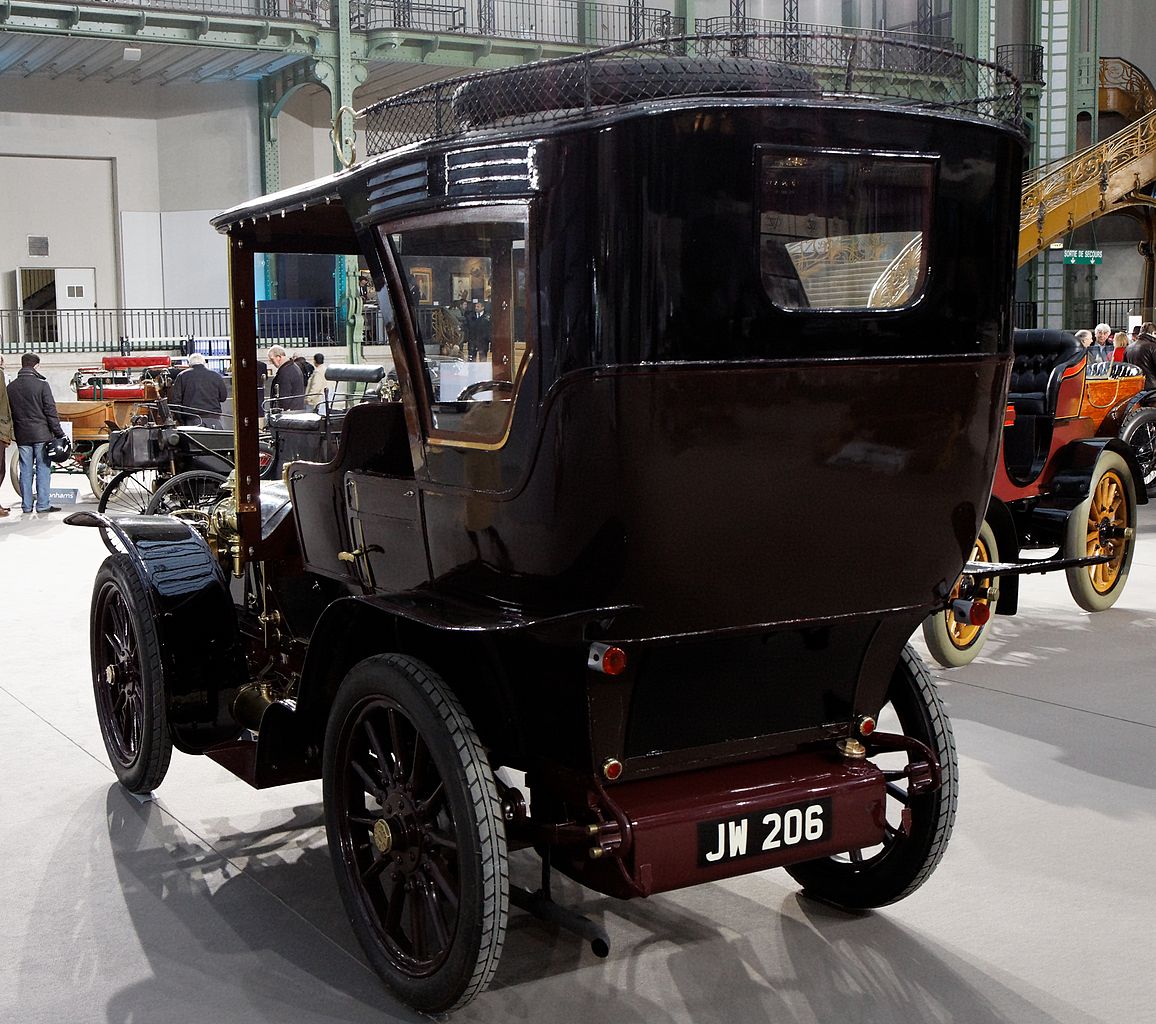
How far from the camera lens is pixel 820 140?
276 centimetres

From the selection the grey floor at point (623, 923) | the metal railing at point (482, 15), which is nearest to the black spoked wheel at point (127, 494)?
the grey floor at point (623, 923)

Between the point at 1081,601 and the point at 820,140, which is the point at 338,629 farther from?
the point at 1081,601

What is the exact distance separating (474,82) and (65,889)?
258 cm

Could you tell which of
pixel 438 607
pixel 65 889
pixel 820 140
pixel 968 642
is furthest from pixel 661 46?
pixel 968 642

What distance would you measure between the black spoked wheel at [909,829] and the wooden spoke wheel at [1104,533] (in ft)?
13.6

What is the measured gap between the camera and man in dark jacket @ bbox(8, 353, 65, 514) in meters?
13.2

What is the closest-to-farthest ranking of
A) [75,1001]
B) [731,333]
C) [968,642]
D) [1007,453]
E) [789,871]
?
[731,333]
[75,1001]
[789,871]
[968,642]
[1007,453]

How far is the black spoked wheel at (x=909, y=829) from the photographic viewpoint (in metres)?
3.46

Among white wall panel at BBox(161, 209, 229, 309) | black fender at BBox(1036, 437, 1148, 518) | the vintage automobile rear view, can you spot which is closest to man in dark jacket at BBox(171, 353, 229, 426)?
black fender at BBox(1036, 437, 1148, 518)

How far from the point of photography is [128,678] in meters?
4.66

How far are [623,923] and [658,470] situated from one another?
60.0 inches

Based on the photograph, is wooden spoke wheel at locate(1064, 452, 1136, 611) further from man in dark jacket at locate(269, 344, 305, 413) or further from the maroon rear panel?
man in dark jacket at locate(269, 344, 305, 413)

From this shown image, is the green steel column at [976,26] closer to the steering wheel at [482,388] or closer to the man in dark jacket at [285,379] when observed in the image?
the man in dark jacket at [285,379]

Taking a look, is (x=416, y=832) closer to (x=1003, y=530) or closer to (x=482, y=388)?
(x=482, y=388)
